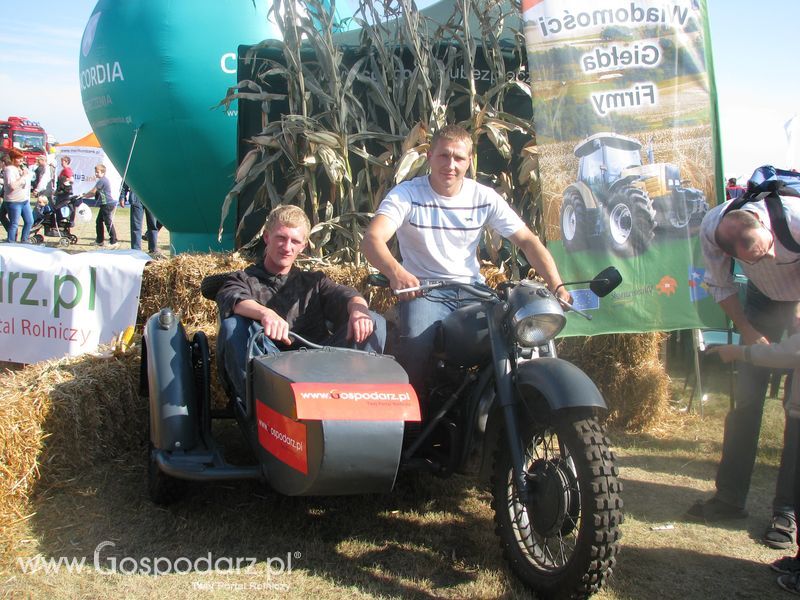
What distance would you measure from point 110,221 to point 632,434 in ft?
37.3

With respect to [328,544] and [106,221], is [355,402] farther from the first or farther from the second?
[106,221]

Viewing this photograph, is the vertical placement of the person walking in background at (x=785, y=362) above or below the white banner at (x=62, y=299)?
below

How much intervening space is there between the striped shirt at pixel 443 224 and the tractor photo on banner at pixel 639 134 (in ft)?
4.16

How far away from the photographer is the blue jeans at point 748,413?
10.9ft

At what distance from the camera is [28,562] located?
8.97 ft

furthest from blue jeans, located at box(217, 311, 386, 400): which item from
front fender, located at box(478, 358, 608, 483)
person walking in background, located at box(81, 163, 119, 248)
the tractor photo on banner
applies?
person walking in background, located at box(81, 163, 119, 248)

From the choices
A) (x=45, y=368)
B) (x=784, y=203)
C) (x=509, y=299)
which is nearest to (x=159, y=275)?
(x=45, y=368)

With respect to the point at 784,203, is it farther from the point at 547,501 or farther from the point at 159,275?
the point at 159,275

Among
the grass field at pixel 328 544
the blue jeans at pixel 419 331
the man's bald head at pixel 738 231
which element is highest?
the man's bald head at pixel 738 231

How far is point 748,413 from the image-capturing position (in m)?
3.36

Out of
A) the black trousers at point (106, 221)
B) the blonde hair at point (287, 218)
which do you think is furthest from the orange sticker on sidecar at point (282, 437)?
the black trousers at point (106, 221)

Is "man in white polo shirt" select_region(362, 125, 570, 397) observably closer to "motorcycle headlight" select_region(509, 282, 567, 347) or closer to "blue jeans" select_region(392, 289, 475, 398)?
"blue jeans" select_region(392, 289, 475, 398)

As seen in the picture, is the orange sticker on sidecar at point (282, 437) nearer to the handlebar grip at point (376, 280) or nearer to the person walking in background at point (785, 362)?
the handlebar grip at point (376, 280)

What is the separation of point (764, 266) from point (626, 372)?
5.68 ft
